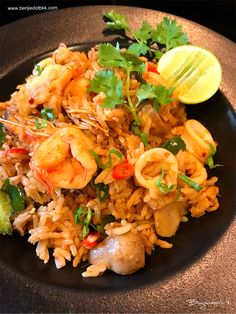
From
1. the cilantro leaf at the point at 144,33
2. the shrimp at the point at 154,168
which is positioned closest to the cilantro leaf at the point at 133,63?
the cilantro leaf at the point at 144,33

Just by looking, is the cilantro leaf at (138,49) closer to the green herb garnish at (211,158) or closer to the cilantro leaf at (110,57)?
the cilantro leaf at (110,57)

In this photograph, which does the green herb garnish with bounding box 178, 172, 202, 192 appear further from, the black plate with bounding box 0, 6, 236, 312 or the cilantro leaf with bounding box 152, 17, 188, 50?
the cilantro leaf with bounding box 152, 17, 188, 50

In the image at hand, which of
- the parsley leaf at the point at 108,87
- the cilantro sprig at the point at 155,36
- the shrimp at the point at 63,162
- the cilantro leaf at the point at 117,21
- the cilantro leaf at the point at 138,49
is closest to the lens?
the shrimp at the point at 63,162

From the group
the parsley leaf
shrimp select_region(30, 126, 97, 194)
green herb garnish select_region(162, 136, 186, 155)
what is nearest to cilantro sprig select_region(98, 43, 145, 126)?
the parsley leaf

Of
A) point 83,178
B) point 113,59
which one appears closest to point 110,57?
point 113,59

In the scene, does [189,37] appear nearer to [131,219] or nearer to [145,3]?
[145,3]

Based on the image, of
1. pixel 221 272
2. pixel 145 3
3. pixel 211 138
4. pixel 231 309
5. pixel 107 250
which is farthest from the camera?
pixel 145 3

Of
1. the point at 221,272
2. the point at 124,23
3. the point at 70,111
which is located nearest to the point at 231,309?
the point at 221,272
